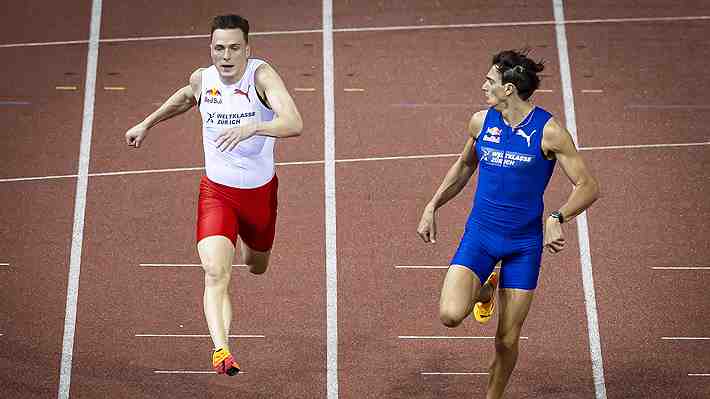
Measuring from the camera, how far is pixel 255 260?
8273 millimetres

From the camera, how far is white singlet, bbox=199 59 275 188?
286 inches

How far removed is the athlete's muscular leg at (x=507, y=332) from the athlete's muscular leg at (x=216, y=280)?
1.41m

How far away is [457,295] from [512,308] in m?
0.30

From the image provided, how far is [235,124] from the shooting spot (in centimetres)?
725

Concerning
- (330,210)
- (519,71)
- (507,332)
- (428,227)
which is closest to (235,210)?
(428,227)

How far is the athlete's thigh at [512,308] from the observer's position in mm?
7305

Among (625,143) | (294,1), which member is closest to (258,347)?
(625,143)

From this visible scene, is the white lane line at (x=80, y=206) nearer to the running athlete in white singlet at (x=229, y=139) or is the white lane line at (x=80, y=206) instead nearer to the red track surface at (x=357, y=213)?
the red track surface at (x=357, y=213)

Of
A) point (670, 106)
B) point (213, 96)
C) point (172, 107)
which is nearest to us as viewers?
point (213, 96)

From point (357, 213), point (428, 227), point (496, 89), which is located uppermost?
point (496, 89)

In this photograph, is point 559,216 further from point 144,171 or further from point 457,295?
point 144,171

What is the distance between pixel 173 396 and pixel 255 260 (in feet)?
3.00

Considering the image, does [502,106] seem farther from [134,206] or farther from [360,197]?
[134,206]

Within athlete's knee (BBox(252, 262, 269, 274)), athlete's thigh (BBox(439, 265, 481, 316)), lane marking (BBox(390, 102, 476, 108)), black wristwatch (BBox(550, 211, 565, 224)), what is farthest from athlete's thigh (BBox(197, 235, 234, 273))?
lane marking (BBox(390, 102, 476, 108))
